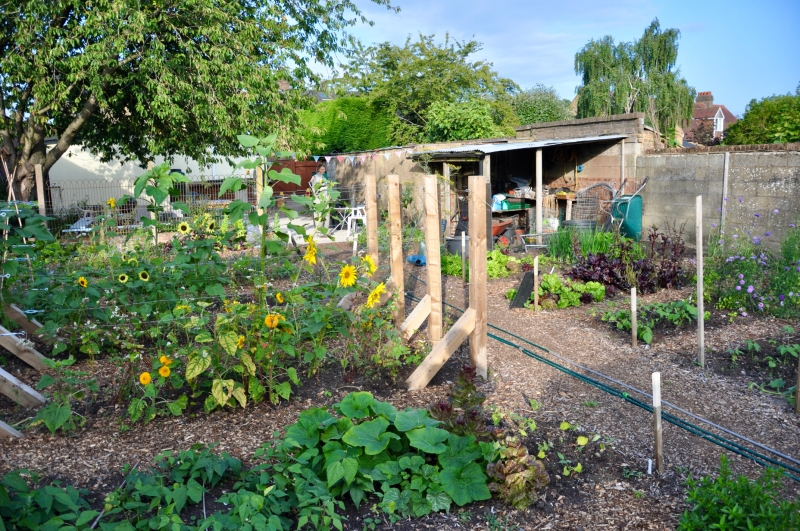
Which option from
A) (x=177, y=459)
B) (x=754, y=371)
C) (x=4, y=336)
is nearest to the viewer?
(x=177, y=459)

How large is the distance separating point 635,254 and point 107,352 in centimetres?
587

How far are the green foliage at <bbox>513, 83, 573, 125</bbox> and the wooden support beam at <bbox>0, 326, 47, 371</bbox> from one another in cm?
2249

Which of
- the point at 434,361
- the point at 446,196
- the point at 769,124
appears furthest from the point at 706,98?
the point at 434,361

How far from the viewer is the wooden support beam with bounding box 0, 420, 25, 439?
3.57m

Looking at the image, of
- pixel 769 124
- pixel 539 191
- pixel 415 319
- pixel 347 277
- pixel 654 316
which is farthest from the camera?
pixel 769 124

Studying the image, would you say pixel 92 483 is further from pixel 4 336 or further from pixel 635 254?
pixel 635 254

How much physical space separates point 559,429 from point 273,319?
1817 mm

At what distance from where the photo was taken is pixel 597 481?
3225 millimetres

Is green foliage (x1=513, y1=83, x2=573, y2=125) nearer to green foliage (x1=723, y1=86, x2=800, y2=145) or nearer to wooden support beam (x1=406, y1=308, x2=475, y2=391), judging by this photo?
green foliage (x1=723, y1=86, x2=800, y2=145)

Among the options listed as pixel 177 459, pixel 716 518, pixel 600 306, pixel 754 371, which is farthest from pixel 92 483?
pixel 600 306

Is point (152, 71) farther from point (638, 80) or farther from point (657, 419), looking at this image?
point (638, 80)

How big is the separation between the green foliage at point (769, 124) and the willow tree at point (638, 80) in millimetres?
11417

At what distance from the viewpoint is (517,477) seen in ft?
9.78

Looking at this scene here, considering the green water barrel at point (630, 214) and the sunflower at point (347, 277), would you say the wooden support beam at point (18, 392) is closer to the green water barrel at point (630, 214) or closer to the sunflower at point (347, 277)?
the sunflower at point (347, 277)
